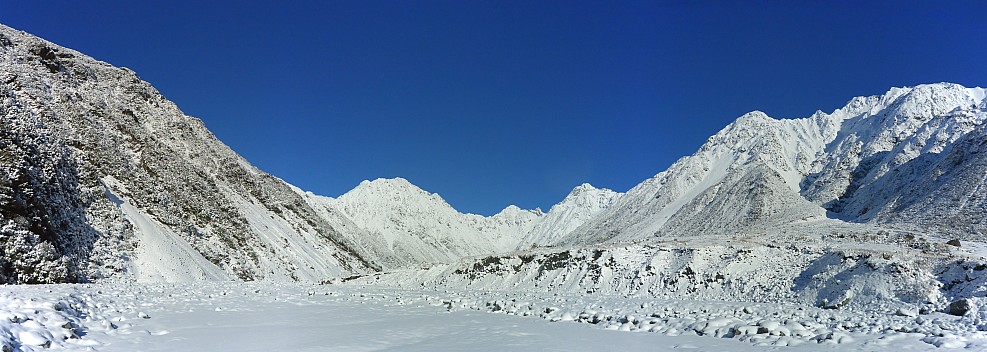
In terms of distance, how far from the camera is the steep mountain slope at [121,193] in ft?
111

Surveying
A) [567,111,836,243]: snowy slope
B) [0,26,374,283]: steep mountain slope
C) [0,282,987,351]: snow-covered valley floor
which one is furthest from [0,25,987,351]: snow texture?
[567,111,836,243]: snowy slope

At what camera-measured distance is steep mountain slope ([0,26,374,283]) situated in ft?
111

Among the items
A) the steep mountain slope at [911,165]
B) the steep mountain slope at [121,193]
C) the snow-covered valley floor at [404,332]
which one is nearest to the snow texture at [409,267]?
the snow-covered valley floor at [404,332]

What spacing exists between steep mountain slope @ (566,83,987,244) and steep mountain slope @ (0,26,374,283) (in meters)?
76.3

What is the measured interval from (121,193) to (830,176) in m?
147

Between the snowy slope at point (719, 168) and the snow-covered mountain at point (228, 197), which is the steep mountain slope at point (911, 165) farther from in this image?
the snowy slope at point (719, 168)

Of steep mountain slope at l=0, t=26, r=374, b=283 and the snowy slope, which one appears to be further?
the snowy slope

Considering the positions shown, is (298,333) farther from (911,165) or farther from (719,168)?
(719,168)

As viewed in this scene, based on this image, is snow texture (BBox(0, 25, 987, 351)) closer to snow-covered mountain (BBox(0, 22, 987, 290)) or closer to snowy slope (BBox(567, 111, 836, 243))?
snow-covered mountain (BBox(0, 22, 987, 290))

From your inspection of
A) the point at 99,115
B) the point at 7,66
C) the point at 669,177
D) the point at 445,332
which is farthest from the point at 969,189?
the point at 7,66

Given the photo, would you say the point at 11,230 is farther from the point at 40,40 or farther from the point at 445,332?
the point at 40,40

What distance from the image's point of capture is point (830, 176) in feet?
417

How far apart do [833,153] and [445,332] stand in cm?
17498

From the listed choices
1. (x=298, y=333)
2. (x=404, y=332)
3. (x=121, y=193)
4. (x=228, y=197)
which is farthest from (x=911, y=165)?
(x=121, y=193)
